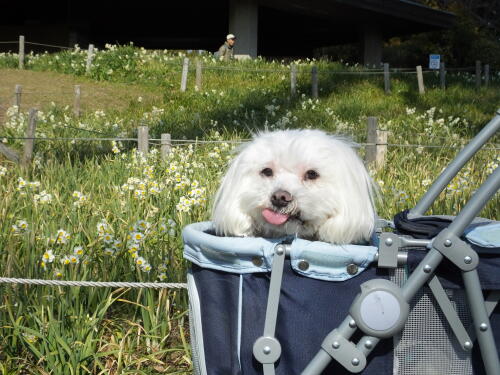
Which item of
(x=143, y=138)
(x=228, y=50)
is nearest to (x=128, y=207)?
(x=143, y=138)

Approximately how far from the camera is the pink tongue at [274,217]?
199cm

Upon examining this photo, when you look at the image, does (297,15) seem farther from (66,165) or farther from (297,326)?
(297,326)

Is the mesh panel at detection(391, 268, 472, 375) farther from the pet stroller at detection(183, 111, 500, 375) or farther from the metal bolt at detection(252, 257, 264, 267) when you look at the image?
the metal bolt at detection(252, 257, 264, 267)

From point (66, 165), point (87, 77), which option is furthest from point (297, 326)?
point (87, 77)

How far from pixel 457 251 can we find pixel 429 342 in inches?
13.0

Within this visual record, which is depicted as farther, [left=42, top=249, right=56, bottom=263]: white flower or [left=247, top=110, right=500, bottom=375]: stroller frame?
[left=42, top=249, right=56, bottom=263]: white flower

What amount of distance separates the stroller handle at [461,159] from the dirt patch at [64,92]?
8600 millimetres

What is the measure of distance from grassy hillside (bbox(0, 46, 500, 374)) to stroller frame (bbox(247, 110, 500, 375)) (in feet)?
2.16

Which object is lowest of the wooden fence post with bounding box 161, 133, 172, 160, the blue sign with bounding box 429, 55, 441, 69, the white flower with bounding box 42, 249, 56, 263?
the white flower with bounding box 42, 249, 56, 263

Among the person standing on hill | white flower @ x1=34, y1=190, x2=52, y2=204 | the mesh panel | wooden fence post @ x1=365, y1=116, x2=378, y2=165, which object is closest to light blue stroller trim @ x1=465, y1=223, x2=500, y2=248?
the mesh panel

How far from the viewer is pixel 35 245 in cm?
289

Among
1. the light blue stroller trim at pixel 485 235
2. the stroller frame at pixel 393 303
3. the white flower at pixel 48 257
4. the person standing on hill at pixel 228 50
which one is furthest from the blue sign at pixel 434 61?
the stroller frame at pixel 393 303

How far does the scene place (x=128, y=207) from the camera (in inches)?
138

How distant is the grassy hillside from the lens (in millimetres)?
2561
